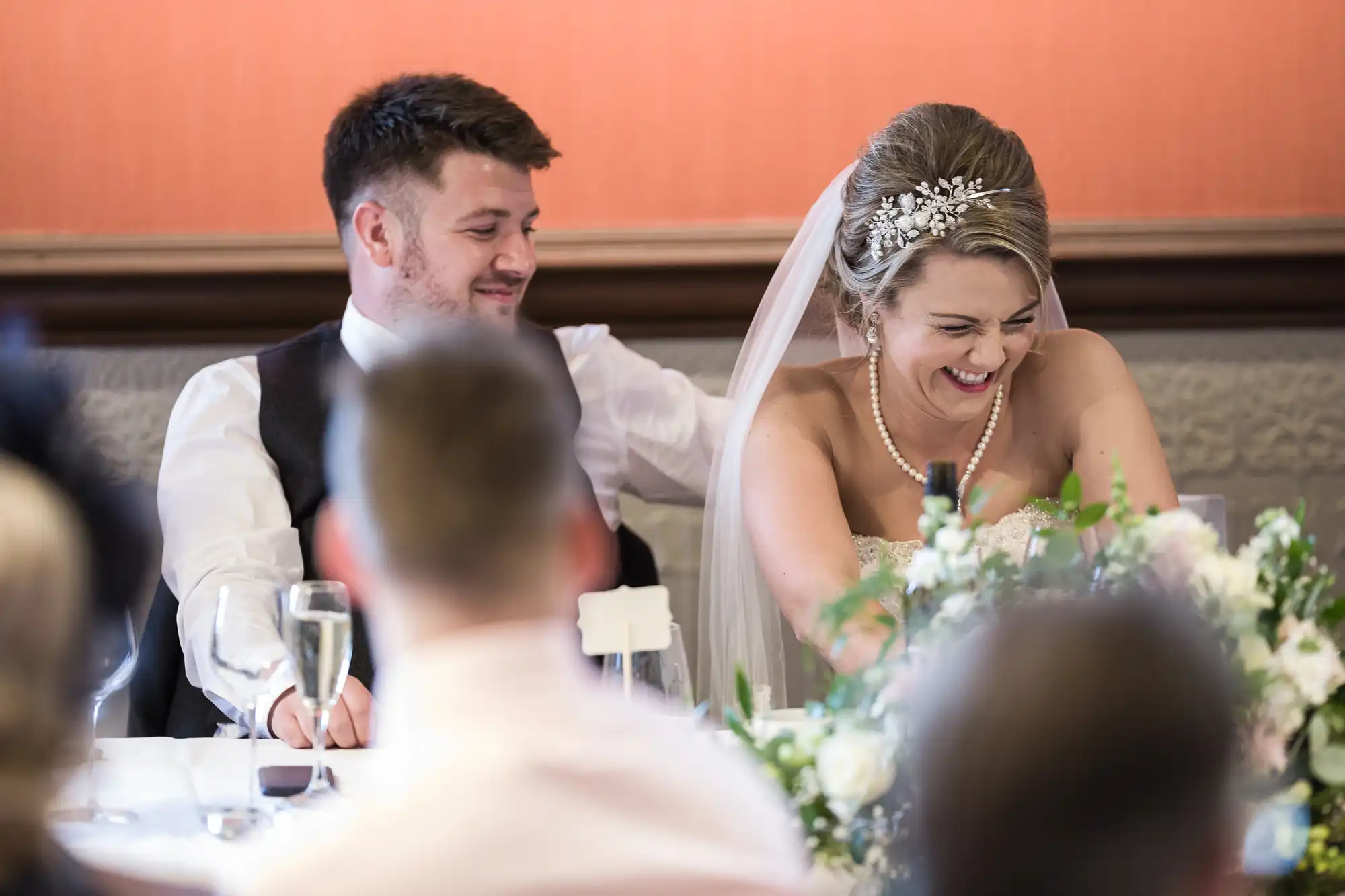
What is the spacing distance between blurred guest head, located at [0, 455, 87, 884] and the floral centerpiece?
0.57 m

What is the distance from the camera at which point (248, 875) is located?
33.5 inches

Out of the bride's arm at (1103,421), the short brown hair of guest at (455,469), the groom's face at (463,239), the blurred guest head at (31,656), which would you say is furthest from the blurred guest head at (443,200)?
the blurred guest head at (31,656)

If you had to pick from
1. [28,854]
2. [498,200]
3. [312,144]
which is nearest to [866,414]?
[498,200]

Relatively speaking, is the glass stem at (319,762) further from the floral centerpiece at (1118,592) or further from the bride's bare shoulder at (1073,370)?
the bride's bare shoulder at (1073,370)

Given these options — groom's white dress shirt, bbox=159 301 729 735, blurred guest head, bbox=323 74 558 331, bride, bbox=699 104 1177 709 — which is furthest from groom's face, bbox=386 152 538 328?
bride, bbox=699 104 1177 709

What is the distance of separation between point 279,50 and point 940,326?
6.35 ft

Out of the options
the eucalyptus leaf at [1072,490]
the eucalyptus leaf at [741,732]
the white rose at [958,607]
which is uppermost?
the eucalyptus leaf at [1072,490]

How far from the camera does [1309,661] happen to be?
1216 mm

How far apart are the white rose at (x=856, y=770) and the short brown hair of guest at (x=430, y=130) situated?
1860 millimetres

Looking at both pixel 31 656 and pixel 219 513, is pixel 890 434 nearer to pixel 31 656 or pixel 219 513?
pixel 219 513

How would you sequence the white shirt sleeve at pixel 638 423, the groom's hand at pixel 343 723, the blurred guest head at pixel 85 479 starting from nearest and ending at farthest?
the blurred guest head at pixel 85 479
the groom's hand at pixel 343 723
the white shirt sleeve at pixel 638 423

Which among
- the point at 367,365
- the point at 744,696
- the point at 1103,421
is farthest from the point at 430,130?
the point at 744,696

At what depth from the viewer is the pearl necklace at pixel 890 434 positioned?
253 cm

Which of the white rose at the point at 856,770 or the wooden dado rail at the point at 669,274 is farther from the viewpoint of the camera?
the wooden dado rail at the point at 669,274
